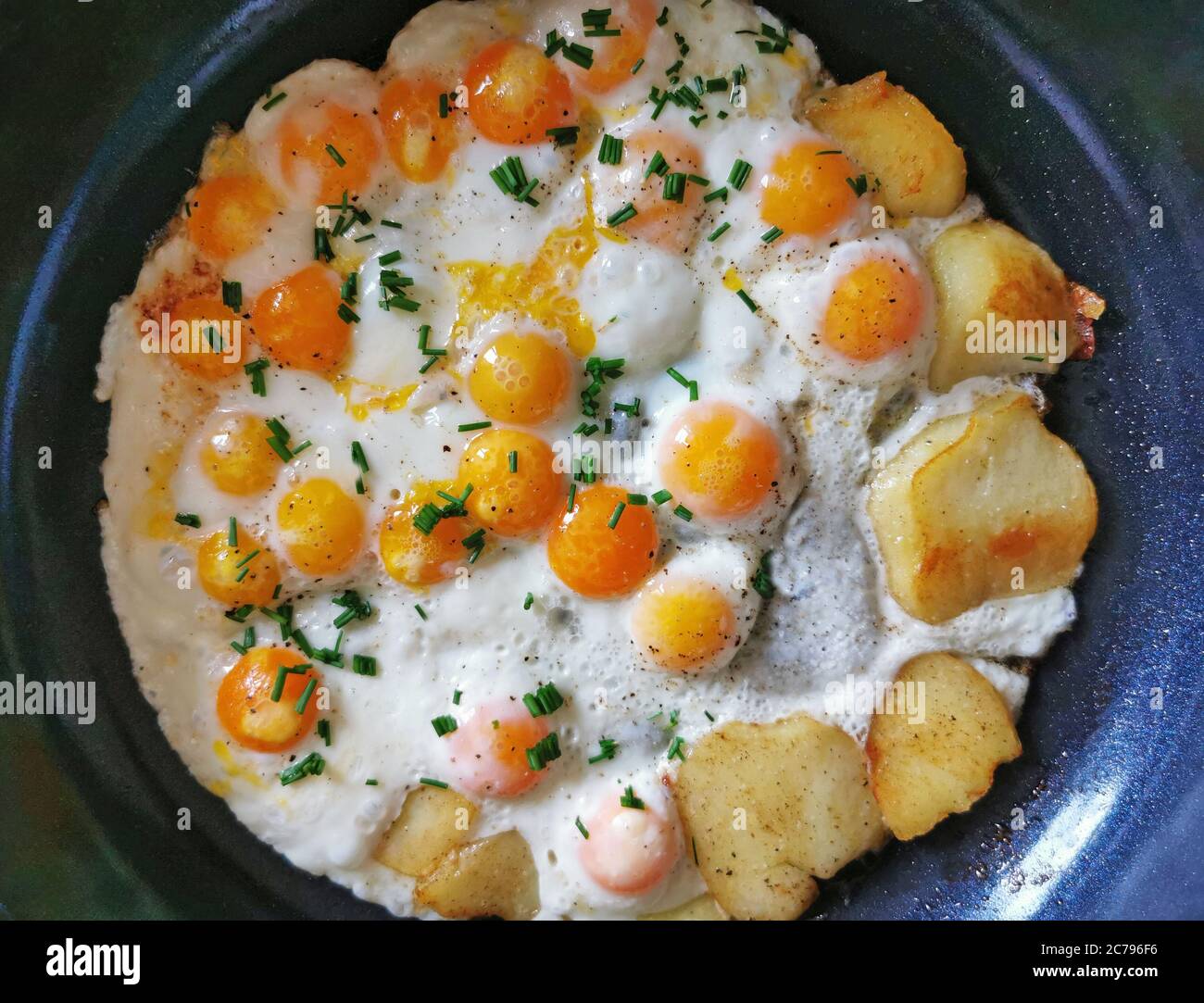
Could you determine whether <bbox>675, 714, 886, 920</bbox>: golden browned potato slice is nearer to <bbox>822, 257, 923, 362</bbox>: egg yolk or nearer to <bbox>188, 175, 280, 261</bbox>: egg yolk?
<bbox>822, 257, 923, 362</bbox>: egg yolk

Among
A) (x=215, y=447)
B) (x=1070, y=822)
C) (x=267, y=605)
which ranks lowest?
(x=1070, y=822)

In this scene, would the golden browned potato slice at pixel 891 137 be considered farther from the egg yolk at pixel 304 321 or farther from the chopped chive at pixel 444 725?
the chopped chive at pixel 444 725

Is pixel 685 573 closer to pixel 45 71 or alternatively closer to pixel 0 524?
pixel 0 524

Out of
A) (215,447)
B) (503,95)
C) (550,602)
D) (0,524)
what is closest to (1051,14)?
(503,95)

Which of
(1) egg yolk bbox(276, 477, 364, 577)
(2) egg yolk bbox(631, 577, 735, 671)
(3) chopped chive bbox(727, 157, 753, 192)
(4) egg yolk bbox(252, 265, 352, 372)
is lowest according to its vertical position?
(2) egg yolk bbox(631, 577, 735, 671)

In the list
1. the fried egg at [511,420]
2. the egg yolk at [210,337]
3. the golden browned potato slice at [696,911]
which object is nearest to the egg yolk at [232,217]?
the fried egg at [511,420]

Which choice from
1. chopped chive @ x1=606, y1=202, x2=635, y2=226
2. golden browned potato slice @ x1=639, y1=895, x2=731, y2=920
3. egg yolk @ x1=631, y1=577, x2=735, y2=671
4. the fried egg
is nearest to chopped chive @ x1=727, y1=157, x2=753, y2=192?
the fried egg

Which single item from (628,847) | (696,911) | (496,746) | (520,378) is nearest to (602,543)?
(520,378)
